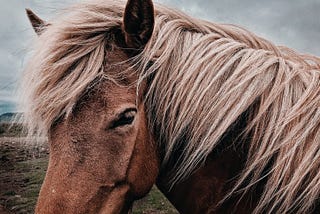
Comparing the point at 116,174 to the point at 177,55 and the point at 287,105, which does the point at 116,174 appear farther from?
the point at 287,105

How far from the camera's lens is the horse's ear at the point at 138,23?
2.34 metres

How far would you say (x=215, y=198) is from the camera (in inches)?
95.6

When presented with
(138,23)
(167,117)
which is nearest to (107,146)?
(167,117)

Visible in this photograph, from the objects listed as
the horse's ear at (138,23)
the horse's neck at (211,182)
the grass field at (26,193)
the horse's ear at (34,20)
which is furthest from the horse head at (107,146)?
the grass field at (26,193)

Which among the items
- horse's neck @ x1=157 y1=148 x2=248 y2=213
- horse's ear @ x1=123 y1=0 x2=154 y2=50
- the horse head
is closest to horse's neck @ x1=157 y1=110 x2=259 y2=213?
horse's neck @ x1=157 y1=148 x2=248 y2=213

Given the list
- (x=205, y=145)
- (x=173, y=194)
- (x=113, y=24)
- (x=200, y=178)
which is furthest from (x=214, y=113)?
(x=113, y=24)

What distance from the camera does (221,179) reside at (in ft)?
7.91

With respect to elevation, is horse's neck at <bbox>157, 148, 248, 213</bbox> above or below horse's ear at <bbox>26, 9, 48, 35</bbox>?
below

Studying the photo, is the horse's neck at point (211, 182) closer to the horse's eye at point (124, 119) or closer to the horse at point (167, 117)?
the horse at point (167, 117)

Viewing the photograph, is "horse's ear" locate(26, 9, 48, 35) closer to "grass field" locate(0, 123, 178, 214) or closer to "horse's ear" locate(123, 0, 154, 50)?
"horse's ear" locate(123, 0, 154, 50)

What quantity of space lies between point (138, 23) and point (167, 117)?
63 centimetres

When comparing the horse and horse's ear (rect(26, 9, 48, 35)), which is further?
horse's ear (rect(26, 9, 48, 35))

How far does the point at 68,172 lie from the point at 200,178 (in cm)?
83

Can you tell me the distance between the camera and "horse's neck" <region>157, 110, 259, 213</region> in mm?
2379
